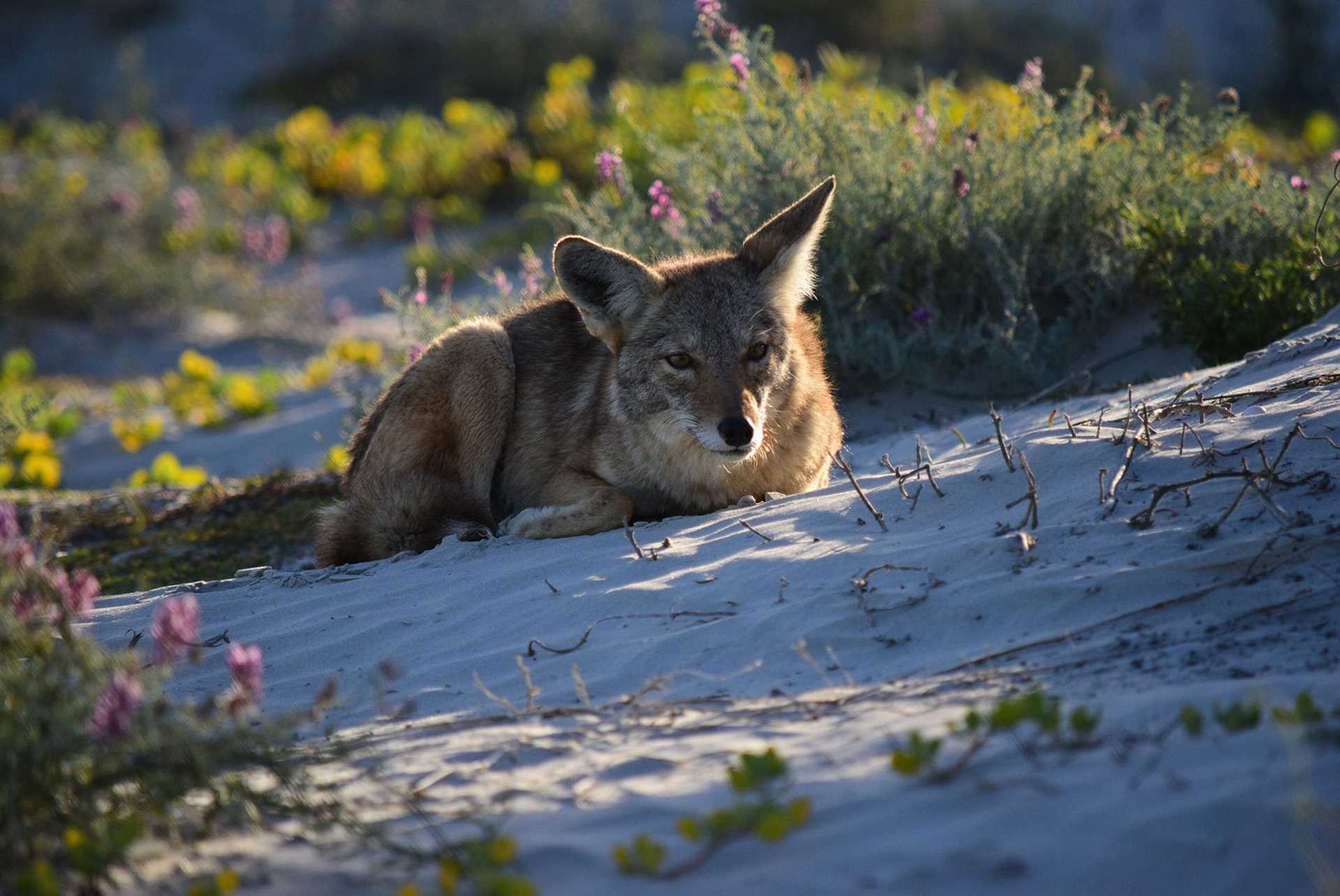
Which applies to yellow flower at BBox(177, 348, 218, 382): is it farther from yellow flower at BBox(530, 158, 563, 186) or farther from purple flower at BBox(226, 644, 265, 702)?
purple flower at BBox(226, 644, 265, 702)

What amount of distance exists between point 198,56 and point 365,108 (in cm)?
499

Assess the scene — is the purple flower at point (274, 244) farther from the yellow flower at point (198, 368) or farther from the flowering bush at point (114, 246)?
the yellow flower at point (198, 368)

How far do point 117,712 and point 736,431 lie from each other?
2.60 meters

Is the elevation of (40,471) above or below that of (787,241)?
below

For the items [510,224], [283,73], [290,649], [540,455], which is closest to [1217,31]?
[510,224]

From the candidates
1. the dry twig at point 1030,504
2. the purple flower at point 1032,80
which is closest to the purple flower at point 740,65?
the purple flower at point 1032,80

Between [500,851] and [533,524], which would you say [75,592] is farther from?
[533,524]

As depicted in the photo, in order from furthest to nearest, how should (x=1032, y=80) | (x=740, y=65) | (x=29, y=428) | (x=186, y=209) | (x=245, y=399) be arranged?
1. (x=186, y=209)
2. (x=245, y=399)
3. (x=29, y=428)
4. (x=1032, y=80)
5. (x=740, y=65)

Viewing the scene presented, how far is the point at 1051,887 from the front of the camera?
1.99 metres

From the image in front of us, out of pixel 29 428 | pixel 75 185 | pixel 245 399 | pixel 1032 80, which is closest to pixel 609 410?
pixel 1032 80

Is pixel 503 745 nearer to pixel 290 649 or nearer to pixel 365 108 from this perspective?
pixel 290 649

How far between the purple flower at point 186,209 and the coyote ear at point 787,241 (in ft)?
31.8

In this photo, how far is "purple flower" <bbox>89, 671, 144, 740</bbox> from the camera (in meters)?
2.33

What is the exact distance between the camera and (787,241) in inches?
195
